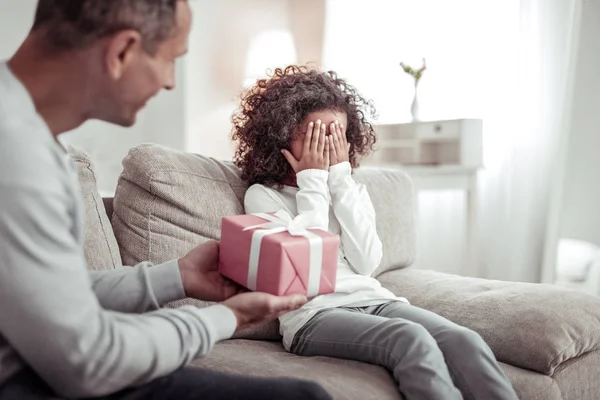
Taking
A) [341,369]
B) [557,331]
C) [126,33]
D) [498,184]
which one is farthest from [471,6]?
[126,33]

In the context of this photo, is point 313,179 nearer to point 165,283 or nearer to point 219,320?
point 165,283

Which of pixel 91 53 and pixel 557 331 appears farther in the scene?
pixel 557 331

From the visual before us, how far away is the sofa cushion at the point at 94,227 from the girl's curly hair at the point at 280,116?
0.40 meters

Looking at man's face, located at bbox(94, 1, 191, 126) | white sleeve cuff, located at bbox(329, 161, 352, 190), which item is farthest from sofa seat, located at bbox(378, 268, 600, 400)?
man's face, located at bbox(94, 1, 191, 126)

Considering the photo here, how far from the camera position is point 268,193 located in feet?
5.32

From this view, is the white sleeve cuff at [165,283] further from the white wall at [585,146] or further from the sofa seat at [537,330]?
the white wall at [585,146]

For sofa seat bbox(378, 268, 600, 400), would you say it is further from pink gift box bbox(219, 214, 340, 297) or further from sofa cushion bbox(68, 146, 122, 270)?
sofa cushion bbox(68, 146, 122, 270)

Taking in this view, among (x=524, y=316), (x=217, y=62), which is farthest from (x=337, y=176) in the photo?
(x=217, y=62)

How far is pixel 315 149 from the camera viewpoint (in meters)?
1.61

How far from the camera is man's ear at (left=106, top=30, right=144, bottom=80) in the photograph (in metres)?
0.79

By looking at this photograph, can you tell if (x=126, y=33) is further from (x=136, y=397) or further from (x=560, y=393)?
Result: (x=560, y=393)

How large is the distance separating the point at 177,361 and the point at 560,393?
3.11ft

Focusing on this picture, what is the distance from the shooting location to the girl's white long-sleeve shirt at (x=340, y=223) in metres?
1.49

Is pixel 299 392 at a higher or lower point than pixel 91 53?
lower
